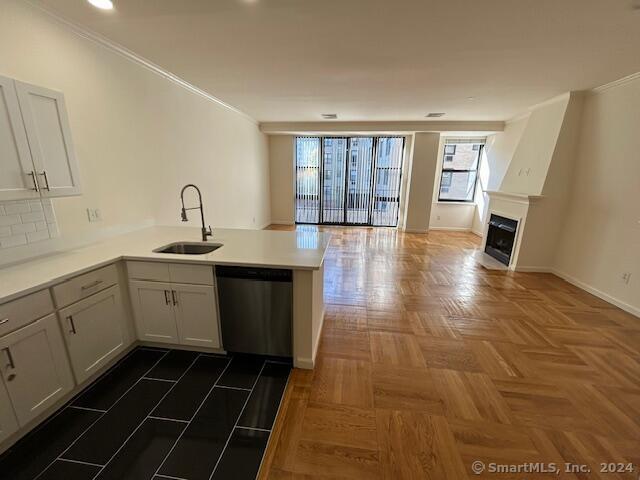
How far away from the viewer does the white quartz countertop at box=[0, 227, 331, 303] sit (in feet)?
5.04

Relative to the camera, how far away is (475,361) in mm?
2178

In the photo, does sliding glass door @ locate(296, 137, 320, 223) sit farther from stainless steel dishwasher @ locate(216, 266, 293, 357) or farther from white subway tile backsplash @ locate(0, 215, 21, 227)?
white subway tile backsplash @ locate(0, 215, 21, 227)

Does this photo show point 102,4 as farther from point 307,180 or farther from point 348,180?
point 348,180

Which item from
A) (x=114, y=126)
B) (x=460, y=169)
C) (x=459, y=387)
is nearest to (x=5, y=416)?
(x=114, y=126)

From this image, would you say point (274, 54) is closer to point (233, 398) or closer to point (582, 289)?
point (233, 398)

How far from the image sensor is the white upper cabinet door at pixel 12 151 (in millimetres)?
1416

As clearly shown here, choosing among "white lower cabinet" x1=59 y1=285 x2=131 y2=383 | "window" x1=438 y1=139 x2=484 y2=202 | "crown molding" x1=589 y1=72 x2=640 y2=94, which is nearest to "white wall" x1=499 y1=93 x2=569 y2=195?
"crown molding" x1=589 y1=72 x2=640 y2=94

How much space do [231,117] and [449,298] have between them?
15.4 ft

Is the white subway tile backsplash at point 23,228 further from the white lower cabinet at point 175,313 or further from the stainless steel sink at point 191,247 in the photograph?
the stainless steel sink at point 191,247

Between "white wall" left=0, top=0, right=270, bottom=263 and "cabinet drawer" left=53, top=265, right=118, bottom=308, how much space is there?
537 millimetres

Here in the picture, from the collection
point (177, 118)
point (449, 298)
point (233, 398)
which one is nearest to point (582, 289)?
point (449, 298)

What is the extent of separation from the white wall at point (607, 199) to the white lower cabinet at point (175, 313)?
4.47 metres

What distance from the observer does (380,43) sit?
7.71 feet

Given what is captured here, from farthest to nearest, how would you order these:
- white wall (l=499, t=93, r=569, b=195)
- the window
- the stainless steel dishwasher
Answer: the window, white wall (l=499, t=93, r=569, b=195), the stainless steel dishwasher
